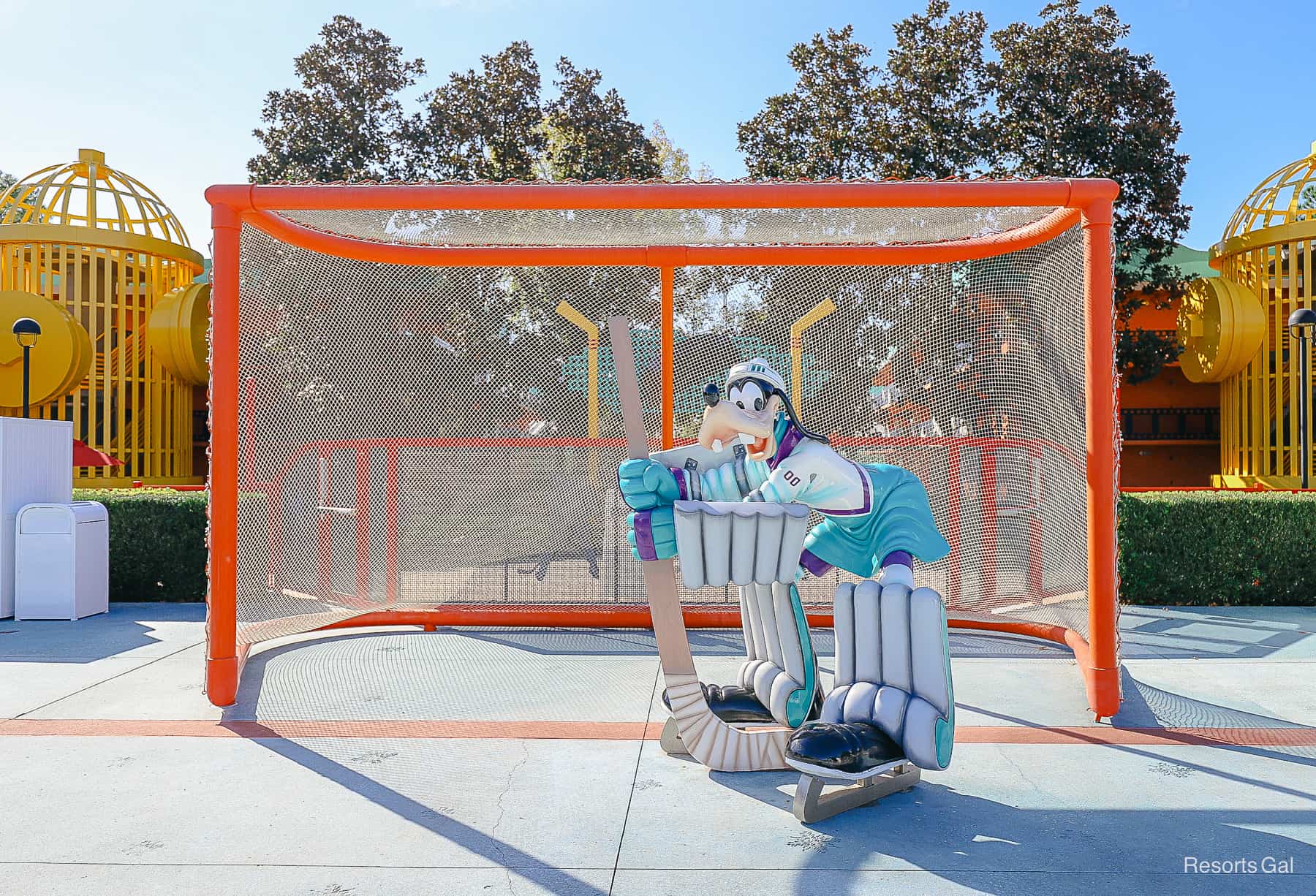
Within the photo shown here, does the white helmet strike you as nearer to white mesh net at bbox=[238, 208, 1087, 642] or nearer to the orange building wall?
white mesh net at bbox=[238, 208, 1087, 642]

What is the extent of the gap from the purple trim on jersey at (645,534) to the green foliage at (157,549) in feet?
18.9

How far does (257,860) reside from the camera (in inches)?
113

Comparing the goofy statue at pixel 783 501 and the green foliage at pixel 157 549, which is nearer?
the goofy statue at pixel 783 501

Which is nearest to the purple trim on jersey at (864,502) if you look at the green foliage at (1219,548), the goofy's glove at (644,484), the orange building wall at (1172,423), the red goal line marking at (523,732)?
the goofy's glove at (644,484)

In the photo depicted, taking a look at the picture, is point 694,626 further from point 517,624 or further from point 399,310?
point 399,310

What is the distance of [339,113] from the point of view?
49.2 ft

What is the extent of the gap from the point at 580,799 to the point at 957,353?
16.5ft

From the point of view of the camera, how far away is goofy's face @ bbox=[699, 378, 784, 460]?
360 cm

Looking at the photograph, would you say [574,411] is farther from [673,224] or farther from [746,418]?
[746,418]

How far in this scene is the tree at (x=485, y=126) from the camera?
14.9m

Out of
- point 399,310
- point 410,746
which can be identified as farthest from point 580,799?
point 399,310

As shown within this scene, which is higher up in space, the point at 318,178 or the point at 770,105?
the point at 770,105

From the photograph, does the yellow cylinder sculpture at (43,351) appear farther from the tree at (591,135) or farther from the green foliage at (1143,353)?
the green foliage at (1143,353)

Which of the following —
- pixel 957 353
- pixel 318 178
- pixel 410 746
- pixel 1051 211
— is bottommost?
pixel 410 746
